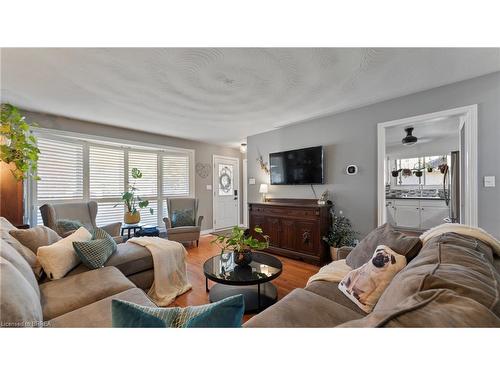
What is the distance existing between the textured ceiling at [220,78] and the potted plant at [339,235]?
1.75 metres

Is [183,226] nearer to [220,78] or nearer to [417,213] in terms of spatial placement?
[220,78]

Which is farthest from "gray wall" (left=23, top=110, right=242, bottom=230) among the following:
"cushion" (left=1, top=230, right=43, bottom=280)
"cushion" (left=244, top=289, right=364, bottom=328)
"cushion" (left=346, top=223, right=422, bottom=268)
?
"cushion" (left=244, top=289, right=364, bottom=328)

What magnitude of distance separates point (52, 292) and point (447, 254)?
7.61 feet

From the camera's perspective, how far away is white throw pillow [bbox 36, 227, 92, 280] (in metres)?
1.52

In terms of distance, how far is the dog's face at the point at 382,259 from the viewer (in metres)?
1.21

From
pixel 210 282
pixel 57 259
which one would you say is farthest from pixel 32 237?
pixel 210 282

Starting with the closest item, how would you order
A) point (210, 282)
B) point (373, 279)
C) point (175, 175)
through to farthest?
point (373, 279) < point (210, 282) < point (175, 175)

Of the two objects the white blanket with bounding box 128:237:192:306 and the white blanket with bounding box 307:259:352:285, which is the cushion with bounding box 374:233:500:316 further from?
the white blanket with bounding box 128:237:192:306

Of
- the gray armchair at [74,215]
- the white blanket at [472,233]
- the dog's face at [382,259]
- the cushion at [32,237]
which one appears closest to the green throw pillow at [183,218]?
the gray armchair at [74,215]

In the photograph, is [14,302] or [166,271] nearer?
[14,302]

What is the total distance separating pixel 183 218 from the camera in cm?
393

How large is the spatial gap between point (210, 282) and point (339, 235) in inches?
76.6
